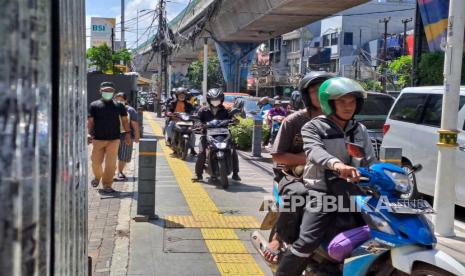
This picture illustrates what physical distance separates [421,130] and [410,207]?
5.61 meters

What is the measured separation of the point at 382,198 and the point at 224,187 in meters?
5.81

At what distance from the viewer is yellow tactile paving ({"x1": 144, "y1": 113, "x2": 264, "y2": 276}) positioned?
495cm

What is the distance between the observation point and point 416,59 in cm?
1675

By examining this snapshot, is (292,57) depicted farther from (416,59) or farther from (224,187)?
(224,187)

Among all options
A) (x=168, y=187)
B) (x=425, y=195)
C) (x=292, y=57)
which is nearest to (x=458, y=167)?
(x=425, y=195)

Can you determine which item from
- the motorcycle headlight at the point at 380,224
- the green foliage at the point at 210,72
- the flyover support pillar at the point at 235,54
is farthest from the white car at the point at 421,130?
the green foliage at the point at 210,72

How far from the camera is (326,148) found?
340 centimetres

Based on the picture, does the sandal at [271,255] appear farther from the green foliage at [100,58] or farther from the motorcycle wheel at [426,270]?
the green foliage at [100,58]

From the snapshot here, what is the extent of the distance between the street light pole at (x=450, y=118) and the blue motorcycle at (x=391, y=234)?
307cm

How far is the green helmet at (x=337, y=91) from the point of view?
328cm

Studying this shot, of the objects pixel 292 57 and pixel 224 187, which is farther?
pixel 292 57

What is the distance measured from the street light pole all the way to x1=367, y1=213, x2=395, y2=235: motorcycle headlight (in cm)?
334

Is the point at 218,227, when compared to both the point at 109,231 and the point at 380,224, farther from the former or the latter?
the point at 380,224

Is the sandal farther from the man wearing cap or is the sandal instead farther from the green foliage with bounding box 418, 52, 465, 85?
the green foliage with bounding box 418, 52, 465, 85
